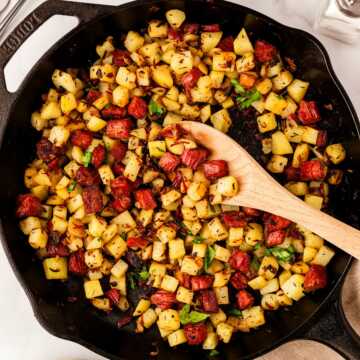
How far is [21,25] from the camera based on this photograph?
88.2 inches

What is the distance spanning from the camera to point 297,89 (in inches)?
98.2

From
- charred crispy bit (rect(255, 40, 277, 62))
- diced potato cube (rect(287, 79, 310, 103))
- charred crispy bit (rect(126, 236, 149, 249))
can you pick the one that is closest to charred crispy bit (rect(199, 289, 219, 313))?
charred crispy bit (rect(126, 236, 149, 249))

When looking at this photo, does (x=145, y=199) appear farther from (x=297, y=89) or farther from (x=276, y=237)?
(x=297, y=89)

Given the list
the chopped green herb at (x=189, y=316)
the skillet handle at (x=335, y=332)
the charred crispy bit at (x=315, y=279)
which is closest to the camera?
the skillet handle at (x=335, y=332)

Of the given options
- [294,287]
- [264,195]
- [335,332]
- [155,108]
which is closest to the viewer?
[335,332]

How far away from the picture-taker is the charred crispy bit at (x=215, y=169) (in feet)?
7.82

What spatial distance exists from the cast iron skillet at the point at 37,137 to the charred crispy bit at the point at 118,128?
0.31 m

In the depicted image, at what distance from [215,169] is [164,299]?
58 cm

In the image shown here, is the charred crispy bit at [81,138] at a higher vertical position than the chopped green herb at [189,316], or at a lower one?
higher

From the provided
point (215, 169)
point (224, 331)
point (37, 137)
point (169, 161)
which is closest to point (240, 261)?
point (224, 331)

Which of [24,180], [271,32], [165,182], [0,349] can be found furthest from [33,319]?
[271,32]

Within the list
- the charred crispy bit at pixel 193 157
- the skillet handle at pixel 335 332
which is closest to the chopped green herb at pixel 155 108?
the charred crispy bit at pixel 193 157

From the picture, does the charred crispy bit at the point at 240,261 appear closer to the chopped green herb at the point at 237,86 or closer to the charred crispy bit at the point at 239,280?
the charred crispy bit at the point at 239,280

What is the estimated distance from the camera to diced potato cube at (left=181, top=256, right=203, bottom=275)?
96.5 inches
